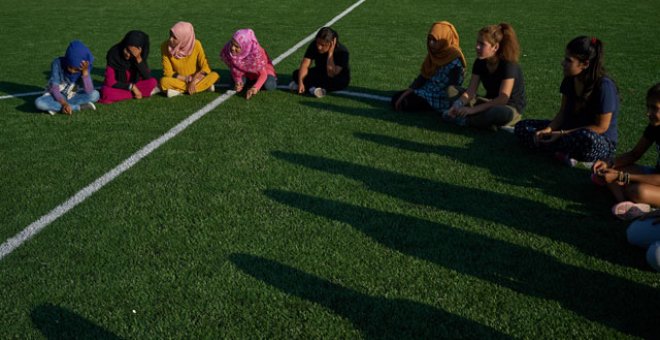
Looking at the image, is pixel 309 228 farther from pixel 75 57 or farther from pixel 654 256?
pixel 75 57

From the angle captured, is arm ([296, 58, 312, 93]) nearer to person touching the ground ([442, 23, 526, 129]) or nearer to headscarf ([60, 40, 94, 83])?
person touching the ground ([442, 23, 526, 129])

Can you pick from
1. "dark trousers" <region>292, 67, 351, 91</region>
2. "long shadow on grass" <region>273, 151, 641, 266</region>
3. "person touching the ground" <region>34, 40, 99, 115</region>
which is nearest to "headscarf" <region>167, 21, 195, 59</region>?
"person touching the ground" <region>34, 40, 99, 115</region>

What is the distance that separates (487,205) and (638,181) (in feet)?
3.86

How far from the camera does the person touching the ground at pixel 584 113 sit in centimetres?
486

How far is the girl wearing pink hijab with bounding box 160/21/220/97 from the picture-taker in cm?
728

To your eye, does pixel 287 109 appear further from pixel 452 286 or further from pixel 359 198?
pixel 452 286

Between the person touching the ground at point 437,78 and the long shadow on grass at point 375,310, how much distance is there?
3.48m

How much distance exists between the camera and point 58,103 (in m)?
6.70

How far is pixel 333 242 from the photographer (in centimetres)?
394

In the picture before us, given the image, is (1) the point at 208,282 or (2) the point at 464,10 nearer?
(1) the point at 208,282

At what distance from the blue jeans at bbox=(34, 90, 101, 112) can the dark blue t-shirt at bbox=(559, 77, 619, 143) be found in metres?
5.48

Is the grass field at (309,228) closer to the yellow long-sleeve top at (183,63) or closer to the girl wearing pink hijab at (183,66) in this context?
the girl wearing pink hijab at (183,66)

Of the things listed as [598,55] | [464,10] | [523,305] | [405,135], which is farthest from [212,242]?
[464,10]

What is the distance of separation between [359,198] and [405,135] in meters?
1.56
